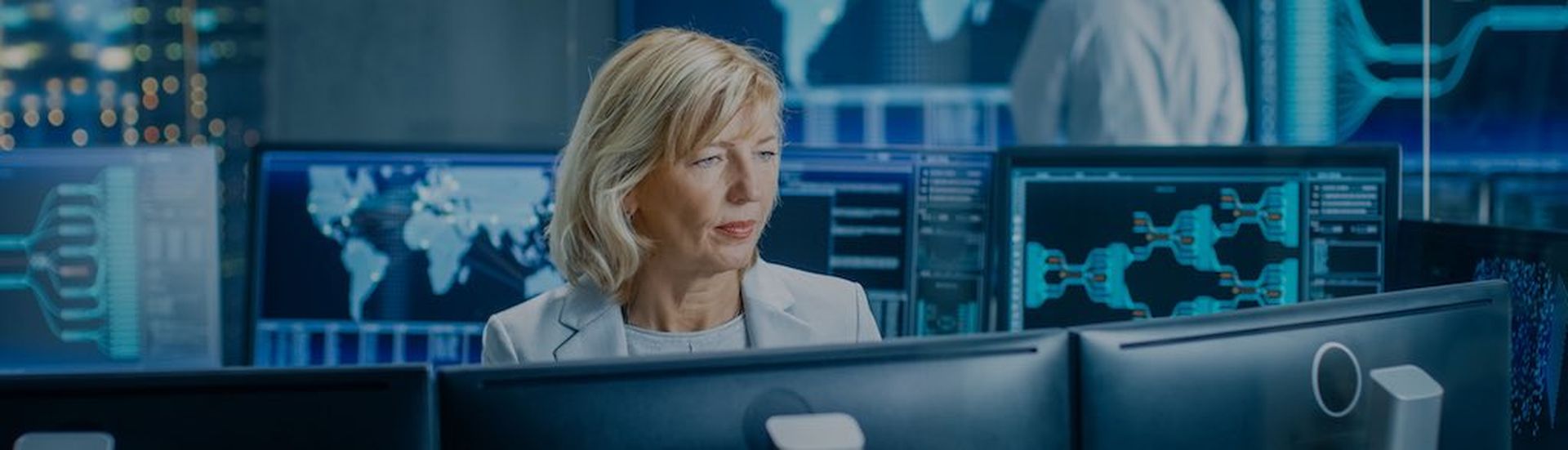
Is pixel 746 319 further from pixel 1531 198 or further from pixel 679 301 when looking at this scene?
pixel 1531 198

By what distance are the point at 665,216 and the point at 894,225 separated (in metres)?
0.59

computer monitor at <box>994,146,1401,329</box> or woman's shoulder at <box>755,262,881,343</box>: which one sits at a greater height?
computer monitor at <box>994,146,1401,329</box>

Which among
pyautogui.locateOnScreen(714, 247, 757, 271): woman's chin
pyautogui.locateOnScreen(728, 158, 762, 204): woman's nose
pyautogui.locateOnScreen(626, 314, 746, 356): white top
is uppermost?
pyautogui.locateOnScreen(728, 158, 762, 204): woman's nose

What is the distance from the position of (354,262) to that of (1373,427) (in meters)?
1.47

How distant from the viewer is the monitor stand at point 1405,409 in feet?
4.20

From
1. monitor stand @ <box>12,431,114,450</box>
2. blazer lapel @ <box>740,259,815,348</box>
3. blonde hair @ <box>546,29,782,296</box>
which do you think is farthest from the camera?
blazer lapel @ <box>740,259,815,348</box>

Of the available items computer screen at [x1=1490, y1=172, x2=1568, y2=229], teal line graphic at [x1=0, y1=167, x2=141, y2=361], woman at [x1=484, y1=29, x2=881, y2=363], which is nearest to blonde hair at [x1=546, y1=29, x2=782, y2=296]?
woman at [x1=484, y1=29, x2=881, y2=363]

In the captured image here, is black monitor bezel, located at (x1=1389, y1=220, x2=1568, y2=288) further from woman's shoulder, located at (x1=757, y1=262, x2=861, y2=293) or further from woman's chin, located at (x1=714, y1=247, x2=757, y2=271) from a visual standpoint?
woman's chin, located at (x1=714, y1=247, x2=757, y2=271)

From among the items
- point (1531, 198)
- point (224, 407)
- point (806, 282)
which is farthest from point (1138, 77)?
point (224, 407)

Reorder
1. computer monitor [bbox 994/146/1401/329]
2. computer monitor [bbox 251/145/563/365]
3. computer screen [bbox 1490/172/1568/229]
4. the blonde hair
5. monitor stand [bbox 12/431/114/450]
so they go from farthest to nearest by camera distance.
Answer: computer screen [bbox 1490/172/1568/229], computer monitor [bbox 251/145/563/365], computer monitor [bbox 994/146/1401/329], the blonde hair, monitor stand [bbox 12/431/114/450]

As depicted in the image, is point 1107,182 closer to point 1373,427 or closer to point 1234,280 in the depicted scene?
point 1234,280

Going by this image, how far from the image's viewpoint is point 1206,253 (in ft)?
7.12

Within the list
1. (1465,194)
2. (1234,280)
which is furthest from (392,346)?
(1465,194)

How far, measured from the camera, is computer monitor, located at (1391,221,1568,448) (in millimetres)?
1710
